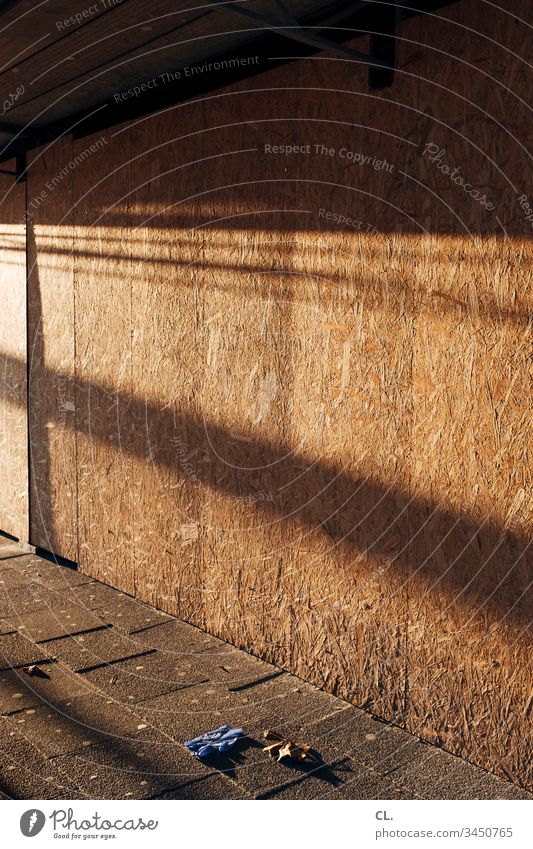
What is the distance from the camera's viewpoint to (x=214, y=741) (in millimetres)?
3420

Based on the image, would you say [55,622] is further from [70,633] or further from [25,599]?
[25,599]

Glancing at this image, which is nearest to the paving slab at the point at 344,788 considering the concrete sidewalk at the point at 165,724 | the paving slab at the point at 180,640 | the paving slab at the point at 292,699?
the concrete sidewalk at the point at 165,724

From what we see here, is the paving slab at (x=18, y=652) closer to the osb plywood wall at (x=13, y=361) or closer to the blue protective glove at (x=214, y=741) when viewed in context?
the blue protective glove at (x=214, y=741)

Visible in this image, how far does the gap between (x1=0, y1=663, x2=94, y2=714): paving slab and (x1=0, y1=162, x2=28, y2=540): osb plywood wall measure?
8.19 ft

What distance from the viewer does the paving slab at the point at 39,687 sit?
384cm

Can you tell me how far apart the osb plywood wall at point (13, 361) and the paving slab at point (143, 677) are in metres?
2.61

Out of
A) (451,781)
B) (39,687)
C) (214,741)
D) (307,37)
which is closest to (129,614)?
(39,687)

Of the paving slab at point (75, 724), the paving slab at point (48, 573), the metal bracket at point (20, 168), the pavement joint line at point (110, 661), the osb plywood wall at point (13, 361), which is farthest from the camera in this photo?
the osb plywood wall at point (13, 361)

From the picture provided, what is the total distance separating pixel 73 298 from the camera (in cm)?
567

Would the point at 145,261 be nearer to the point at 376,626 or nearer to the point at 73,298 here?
the point at 73,298

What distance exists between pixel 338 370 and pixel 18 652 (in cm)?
238

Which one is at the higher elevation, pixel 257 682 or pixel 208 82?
pixel 208 82

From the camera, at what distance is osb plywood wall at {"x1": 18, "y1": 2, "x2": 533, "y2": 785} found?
10.3 feet

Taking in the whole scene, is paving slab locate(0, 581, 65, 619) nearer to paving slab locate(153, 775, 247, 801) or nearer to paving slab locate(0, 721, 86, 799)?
paving slab locate(0, 721, 86, 799)
